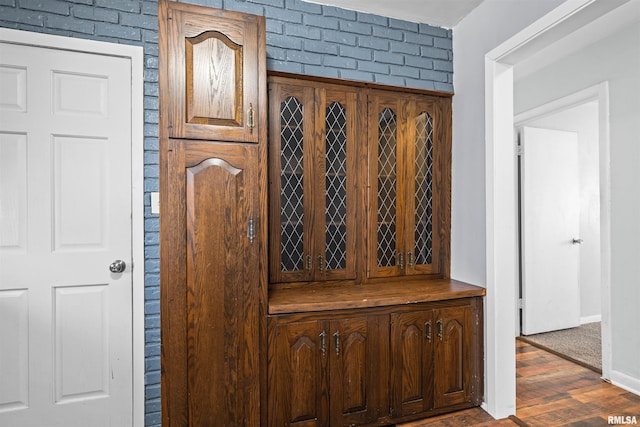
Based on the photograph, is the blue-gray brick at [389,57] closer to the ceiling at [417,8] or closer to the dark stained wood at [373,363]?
the ceiling at [417,8]

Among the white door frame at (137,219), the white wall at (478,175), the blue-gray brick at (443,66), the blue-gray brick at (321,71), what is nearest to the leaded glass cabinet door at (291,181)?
the blue-gray brick at (321,71)

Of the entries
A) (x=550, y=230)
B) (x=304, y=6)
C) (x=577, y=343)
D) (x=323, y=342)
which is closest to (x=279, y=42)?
(x=304, y=6)

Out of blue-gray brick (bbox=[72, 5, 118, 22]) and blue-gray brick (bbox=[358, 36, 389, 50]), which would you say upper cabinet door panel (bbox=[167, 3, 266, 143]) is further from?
blue-gray brick (bbox=[358, 36, 389, 50])

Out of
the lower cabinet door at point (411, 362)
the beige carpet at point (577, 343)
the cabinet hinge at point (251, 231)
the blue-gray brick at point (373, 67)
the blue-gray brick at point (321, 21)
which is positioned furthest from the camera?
the beige carpet at point (577, 343)

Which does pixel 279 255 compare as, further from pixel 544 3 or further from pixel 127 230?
pixel 544 3

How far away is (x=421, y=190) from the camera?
2.73 m

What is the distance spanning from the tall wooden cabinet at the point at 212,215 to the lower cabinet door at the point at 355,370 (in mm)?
438

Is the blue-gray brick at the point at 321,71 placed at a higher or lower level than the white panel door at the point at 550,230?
higher

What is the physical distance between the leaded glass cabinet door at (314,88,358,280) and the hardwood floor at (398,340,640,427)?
1101 millimetres

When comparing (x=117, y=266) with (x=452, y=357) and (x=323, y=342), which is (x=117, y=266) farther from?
(x=452, y=357)

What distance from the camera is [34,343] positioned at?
1941mm

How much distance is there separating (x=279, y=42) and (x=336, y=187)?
3.31 feet

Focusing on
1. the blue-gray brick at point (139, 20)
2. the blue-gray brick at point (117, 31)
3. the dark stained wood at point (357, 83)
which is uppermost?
the blue-gray brick at point (139, 20)

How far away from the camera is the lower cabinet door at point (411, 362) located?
2.22 m
